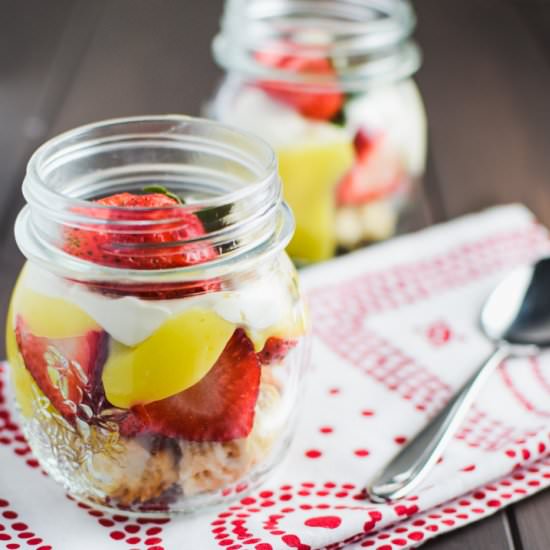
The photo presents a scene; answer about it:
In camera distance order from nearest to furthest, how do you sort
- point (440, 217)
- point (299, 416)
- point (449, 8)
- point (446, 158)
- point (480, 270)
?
point (299, 416)
point (480, 270)
point (440, 217)
point (446, 158)
point (449, 8)

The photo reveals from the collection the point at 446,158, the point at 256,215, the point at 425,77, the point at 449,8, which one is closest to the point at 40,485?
the point at 256,215

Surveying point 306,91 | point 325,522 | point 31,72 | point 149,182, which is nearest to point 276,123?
point 306,91

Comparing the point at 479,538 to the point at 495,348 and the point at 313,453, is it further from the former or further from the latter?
the point at 495,348

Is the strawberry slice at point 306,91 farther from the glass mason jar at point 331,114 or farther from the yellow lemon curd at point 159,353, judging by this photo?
the yellow lemon curd at point 159,353

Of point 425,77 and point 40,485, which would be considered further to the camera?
point 425,77

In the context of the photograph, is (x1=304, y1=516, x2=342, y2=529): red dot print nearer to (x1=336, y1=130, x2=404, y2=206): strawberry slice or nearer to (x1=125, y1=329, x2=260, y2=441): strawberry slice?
(x1=125, y1=329, x2=260, y2=441): strawberry slice

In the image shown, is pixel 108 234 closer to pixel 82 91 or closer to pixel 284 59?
pixel 284 59

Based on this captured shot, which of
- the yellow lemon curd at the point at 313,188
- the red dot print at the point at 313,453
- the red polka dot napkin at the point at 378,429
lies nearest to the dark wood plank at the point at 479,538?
the red polka dot napkin at the point at 378,429

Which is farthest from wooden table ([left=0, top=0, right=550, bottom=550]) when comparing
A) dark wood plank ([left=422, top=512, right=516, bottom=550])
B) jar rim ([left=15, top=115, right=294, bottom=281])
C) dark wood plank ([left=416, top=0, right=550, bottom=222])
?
dark wood plank ([left=422, top=512, right=516, bottom=550])
